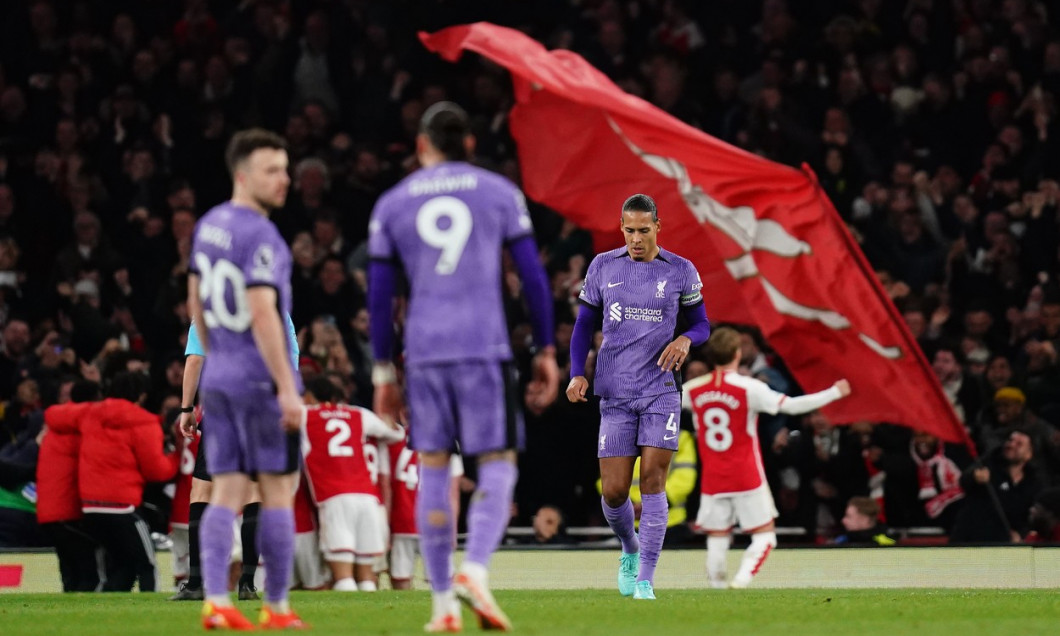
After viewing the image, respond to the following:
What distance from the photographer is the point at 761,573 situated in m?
14.8

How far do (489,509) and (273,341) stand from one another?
1.12 m

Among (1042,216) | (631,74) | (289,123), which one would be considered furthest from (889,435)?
(289,123)

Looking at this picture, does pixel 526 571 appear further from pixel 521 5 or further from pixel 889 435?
pixel 521 5

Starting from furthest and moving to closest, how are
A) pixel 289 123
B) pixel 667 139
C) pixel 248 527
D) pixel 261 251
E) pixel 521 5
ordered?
1. pixel 521 5
2. pixel 289 123
3. pixel 667 139
4. pixel 248 527
5. pixel 261 251

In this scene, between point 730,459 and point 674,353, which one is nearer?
point 674,353

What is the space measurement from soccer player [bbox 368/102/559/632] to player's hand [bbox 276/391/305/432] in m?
0.37

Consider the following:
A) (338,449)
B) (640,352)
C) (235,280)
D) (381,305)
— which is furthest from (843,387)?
(235,280)

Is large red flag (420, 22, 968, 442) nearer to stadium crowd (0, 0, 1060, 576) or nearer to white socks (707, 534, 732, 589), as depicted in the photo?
stadium crowd (0, 0, 1060, 576)

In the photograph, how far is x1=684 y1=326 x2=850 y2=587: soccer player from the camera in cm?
1361

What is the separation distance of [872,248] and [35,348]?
8496 mm

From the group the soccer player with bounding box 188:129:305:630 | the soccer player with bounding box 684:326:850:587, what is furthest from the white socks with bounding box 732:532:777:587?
the soccer player with bounding box 188:129:305:630

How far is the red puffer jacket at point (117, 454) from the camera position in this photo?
1380 centimetres

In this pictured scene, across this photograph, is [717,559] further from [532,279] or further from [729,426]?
[532,279]

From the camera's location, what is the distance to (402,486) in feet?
49.0
